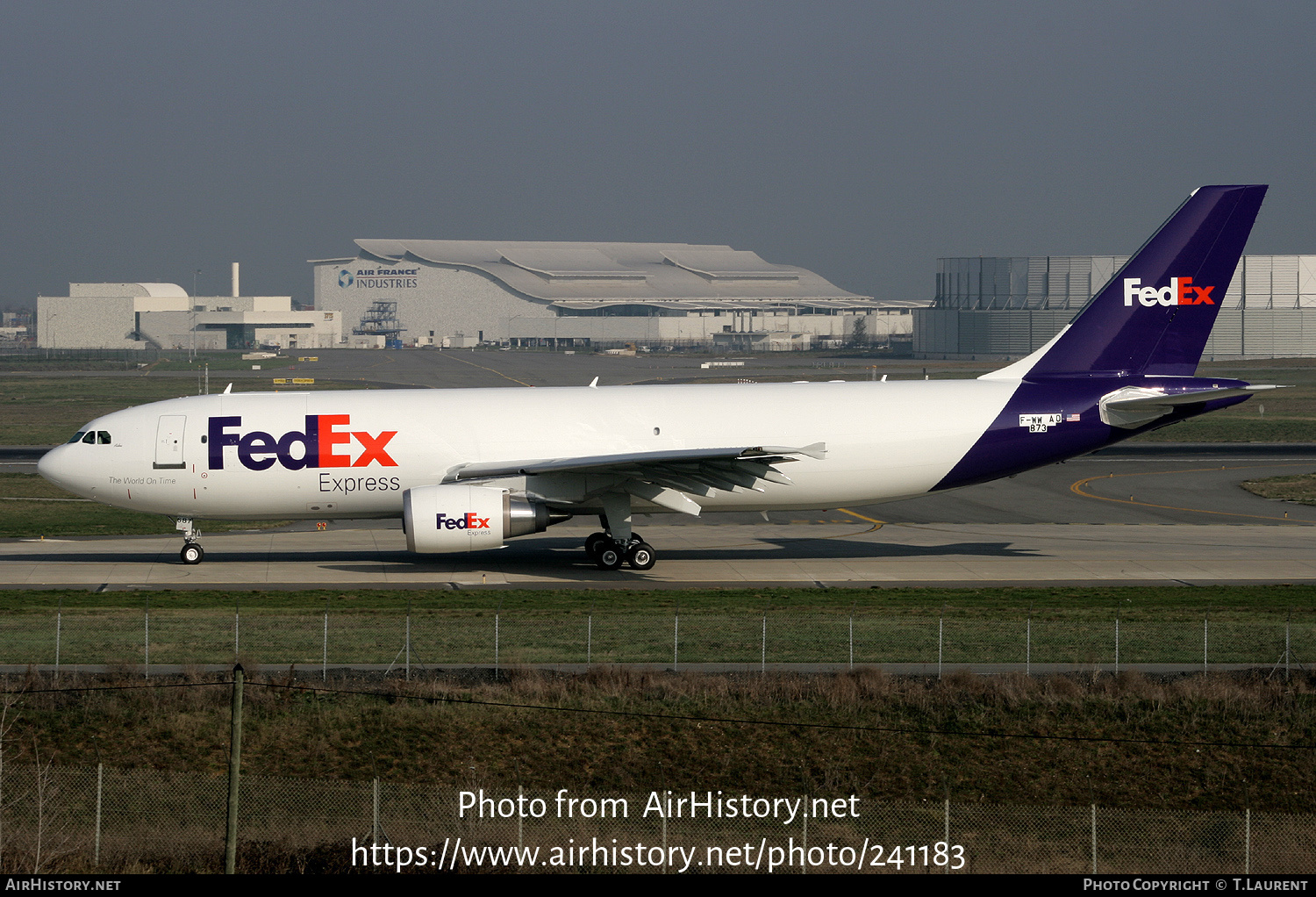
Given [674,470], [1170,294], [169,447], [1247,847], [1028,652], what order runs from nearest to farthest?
[1247,847]
[1028,652]
[674,470]
[169,447]
[1170,294]

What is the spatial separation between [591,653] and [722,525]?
20.8 meters

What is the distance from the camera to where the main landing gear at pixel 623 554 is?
37781 millimetres

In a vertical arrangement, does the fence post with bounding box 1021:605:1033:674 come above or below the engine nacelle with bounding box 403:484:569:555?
below

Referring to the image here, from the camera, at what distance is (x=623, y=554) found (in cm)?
3797

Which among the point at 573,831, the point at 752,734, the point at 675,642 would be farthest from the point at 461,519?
the point at 573,831

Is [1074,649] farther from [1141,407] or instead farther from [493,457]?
[493,457]

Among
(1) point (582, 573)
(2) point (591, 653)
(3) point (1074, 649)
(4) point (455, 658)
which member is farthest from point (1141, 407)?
(4) point (455, 658)

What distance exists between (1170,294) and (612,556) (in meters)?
18.3

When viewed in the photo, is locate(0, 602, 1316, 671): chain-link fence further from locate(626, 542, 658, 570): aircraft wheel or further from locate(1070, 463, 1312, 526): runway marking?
locate(1070, 463, 1312, 526): runway marking

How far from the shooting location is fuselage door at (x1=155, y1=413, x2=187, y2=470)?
37000 millimetres

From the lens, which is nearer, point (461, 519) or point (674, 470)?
point (461, 519)

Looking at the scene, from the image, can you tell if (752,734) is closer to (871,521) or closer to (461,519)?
(461,519)

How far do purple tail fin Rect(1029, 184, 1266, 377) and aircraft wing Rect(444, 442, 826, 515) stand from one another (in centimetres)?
901

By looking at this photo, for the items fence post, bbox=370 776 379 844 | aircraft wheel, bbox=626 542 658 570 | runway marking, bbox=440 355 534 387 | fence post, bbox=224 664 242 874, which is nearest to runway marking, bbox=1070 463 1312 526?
aircraft wheel, bbox=626 542 658 570
